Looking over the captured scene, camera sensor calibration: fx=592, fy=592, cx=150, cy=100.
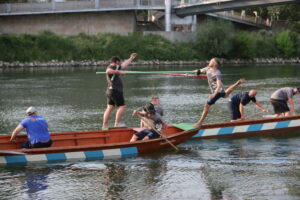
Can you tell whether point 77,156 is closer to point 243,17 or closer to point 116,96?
point 116,96

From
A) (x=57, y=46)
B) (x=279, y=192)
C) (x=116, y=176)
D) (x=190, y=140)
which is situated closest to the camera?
(x=279, y=192)

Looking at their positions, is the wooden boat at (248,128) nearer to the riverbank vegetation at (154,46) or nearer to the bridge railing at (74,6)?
the riverbank vegetation at (154,46)

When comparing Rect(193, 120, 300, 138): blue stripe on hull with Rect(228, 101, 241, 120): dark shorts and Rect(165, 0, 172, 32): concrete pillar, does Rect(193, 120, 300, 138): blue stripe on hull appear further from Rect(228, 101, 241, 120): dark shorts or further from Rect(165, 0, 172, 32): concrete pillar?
Rect(165, 0, 172, 32): concrete pillar

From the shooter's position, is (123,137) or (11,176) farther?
(123,137)

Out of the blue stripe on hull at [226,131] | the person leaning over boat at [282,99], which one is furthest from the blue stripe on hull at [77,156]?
the person leaning over boat at [282,99]

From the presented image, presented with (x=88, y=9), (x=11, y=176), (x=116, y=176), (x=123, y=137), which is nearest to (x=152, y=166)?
(x=116, y=176)

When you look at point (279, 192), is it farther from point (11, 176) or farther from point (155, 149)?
→ point (11, 176)

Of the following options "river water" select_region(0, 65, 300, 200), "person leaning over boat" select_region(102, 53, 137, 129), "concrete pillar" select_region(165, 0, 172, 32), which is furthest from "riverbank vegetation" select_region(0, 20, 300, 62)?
"person leaning over boat" select_region(102, 53, 137, 129)

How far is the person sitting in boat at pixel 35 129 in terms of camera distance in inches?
591

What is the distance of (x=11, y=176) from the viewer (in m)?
14.2

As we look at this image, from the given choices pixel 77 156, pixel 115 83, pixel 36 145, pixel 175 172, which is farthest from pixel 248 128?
pixel 36 145

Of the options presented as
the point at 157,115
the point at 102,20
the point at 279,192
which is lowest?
the point at 279,192

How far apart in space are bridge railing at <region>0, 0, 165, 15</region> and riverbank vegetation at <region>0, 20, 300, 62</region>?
3.60 meters

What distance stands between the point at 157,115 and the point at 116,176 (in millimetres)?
2837
